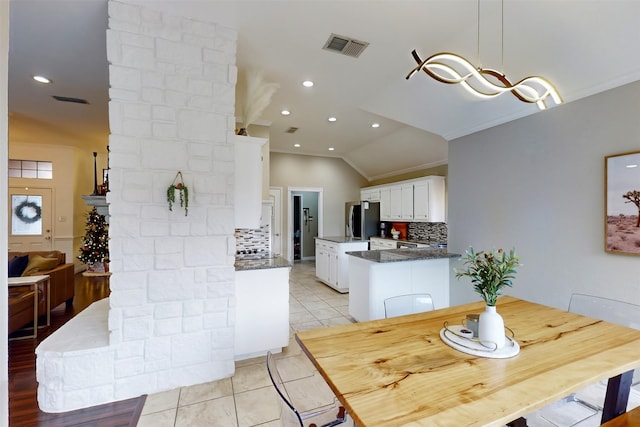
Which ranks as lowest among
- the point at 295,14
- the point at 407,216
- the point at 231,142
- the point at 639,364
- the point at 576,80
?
the point at 639,364

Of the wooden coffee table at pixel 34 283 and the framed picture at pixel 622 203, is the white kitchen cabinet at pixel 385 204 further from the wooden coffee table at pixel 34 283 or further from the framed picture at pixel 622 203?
the wooden coffee table at pixel 34 283

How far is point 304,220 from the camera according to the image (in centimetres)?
764

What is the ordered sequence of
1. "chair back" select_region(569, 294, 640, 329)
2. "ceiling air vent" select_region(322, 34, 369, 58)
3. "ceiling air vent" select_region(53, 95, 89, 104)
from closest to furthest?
"chair back" select_region(569, 294, 640, 329) → "ceiling air vent" select_region(322, 34, 369, 58) → "ceiling air vent" select_region(53, 95, 89, 104)

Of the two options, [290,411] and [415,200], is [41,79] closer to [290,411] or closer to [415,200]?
[290,411]

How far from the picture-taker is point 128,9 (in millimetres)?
1987

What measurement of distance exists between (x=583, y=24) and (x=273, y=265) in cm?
305

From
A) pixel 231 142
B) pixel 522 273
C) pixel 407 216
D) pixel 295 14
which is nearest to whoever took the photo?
pixel 295 14

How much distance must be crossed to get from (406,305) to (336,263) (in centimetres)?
301

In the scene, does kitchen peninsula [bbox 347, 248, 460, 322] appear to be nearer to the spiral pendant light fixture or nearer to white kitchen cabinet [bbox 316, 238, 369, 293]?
white kitchen cabinet [bbox 316, 238, 369, 293]

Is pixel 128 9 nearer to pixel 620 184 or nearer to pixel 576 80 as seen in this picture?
pixel 576 80

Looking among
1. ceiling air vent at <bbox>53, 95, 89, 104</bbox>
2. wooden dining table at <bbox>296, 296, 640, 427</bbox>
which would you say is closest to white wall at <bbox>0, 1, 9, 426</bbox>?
wooden dining table at <bbox>296, 296, 640, 427</bbox>

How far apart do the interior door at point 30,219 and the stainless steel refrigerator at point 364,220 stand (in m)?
6.60

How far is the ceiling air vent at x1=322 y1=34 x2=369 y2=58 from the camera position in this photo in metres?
2.44

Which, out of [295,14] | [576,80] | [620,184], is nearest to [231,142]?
[295,14]
